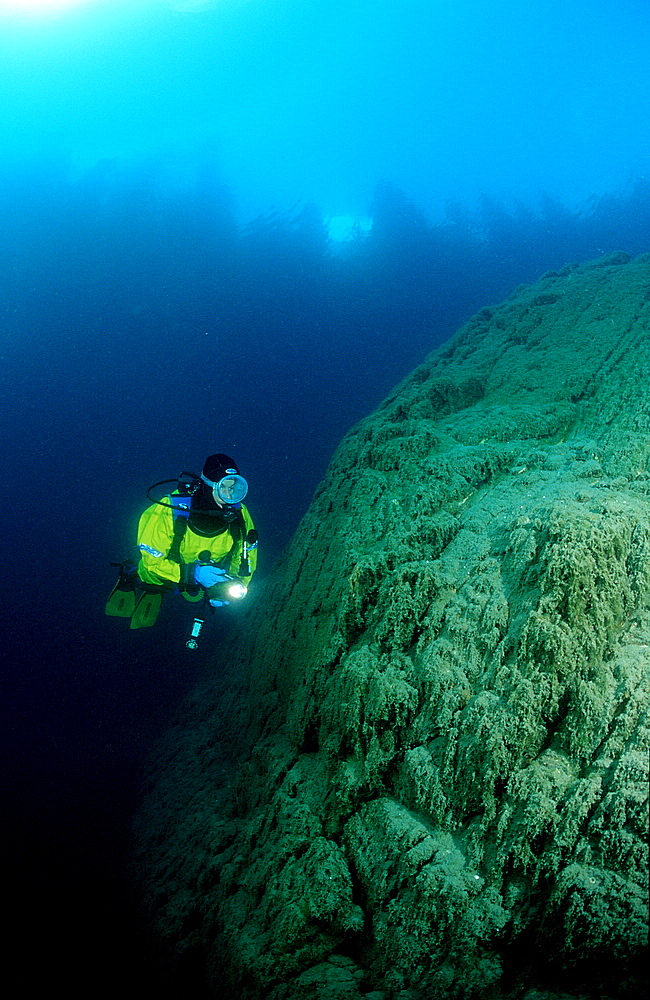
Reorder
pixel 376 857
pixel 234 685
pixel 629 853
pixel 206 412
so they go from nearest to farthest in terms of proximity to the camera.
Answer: pixel 629 853 < pixel 376 857 < pixel 234 685 < pixel 206 412

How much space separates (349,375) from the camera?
22.3 meters

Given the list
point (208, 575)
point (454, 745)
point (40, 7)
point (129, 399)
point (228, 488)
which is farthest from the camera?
point (40, 7)

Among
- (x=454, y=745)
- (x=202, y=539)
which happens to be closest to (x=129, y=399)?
(x=202, y=539)

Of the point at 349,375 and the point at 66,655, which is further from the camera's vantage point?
the point at 349,375

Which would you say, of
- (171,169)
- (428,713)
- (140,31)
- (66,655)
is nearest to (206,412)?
(66,655)

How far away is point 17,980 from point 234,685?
3.00 m

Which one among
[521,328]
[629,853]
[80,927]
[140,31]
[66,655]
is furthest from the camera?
[140,31]

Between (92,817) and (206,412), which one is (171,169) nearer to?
(206,412)

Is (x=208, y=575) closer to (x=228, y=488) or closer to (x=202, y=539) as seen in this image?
(x=202, y=539)

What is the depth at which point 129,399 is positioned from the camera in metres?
20.5

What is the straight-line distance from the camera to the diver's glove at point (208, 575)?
17.1ft

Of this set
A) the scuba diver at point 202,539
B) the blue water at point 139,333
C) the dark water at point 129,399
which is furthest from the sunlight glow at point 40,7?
the scuba diver at point 202,539

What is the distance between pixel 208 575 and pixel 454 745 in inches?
143

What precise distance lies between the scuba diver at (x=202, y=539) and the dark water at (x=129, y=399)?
300cm
